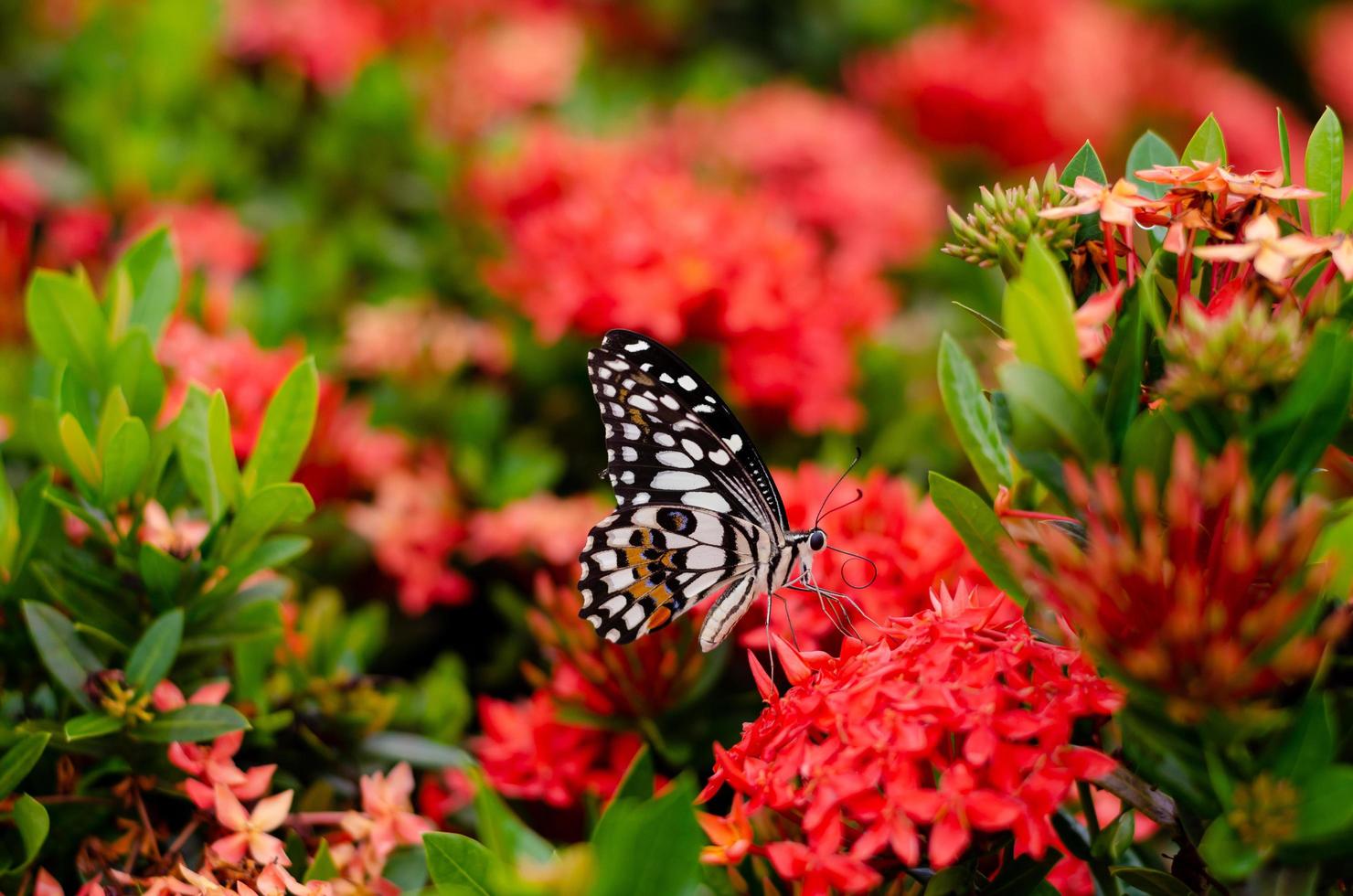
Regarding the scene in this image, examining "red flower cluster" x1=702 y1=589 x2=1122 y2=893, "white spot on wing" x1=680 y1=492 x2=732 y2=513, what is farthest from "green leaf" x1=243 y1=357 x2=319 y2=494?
"red flower cluster" x1=702 y1=589 x2=1122 y2=893

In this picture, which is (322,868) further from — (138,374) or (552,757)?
(138,374)

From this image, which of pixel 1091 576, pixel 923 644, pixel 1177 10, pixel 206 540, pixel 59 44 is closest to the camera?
pixel 1091 576

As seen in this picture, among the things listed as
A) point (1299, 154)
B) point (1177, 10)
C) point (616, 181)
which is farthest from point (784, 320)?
point (1177, 10)

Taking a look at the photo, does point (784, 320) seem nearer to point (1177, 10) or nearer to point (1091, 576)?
point (1091, 576)

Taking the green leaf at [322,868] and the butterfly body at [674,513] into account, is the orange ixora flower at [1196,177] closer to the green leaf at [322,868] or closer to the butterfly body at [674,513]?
the butterfly body at [674,513]

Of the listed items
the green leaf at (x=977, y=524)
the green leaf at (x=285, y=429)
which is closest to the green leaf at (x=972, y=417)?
the green leaf at (x=977, y=524)

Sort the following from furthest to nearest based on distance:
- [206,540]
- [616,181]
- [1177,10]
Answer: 1. [1177,10]
2. [616,181]
3. [206,540]
